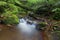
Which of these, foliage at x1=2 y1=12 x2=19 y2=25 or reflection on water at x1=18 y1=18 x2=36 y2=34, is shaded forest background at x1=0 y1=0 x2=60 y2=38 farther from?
reflection on water at x1=18 y1=18 x2=36 y2=34

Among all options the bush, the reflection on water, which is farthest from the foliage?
the reflection on water

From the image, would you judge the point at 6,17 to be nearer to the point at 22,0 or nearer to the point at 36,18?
the point at 36,18

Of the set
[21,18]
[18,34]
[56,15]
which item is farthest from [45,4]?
[18,34]

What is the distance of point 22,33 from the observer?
29.2 feet

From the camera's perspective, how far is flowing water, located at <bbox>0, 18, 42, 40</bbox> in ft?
26.7

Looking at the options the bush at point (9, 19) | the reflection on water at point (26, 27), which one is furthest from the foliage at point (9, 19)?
the reflection on water at point (26, 27)

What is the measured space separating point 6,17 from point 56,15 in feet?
12.0

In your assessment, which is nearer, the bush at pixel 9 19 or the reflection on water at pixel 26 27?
the reflection on water at pixel 26 27

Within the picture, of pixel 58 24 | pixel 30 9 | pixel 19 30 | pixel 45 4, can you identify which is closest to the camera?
pixel 19 30

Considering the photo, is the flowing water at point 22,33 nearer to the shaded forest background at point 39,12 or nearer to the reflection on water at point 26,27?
the reflection on water at point 26,27

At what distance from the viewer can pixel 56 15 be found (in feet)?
37.3

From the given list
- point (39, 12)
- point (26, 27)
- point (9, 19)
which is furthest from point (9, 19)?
point (39, 12)

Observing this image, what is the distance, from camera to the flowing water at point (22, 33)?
813 centimetres

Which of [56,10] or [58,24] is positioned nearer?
[58,24]
